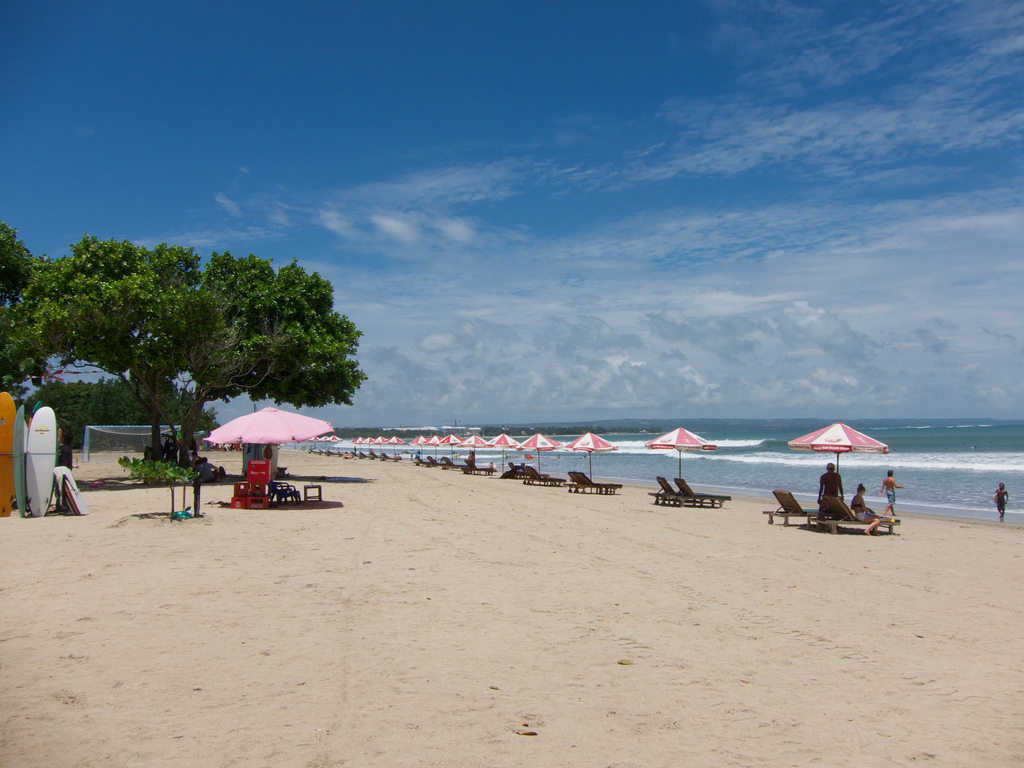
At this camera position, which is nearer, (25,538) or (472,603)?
(472,603)

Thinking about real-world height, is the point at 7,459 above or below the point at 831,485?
above

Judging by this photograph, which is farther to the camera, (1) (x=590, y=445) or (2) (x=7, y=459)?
(1) (x=590, y=445)

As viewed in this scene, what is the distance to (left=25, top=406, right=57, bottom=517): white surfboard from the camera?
38.4 feet

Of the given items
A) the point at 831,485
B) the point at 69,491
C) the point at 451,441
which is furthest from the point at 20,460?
the point at 451,441

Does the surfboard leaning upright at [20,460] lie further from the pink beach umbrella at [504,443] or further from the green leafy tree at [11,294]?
the pink beach umbrella at [504,443]

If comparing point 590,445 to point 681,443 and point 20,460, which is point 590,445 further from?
point 20,460

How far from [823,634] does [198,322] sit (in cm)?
1603

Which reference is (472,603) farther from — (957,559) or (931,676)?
(957,559)

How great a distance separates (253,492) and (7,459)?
4.03m

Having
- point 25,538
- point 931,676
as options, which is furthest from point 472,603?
point 25,538

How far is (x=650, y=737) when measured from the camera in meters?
3.77

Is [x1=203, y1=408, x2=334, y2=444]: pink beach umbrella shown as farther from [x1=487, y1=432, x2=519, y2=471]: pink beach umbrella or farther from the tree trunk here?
[x1=487, y1=432, x2=519, y2=471]: pink beach umbrella

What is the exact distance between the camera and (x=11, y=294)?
21.9 meters

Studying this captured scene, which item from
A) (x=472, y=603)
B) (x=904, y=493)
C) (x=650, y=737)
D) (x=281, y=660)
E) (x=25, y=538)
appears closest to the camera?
(x=650, y=737)
